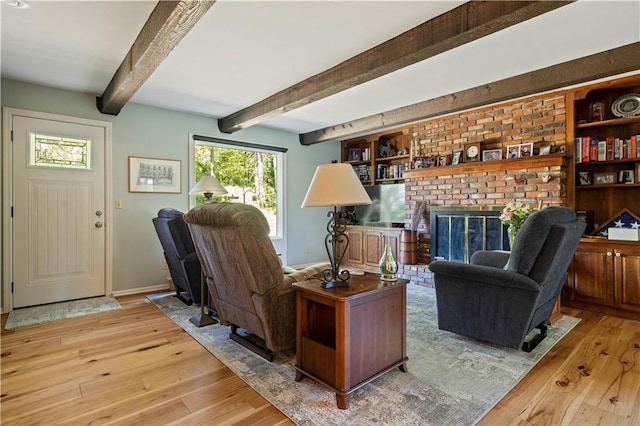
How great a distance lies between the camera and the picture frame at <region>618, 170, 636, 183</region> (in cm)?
351

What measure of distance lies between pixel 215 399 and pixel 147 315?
1.84 meters

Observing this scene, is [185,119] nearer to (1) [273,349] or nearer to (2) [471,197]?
(1) [273,349]

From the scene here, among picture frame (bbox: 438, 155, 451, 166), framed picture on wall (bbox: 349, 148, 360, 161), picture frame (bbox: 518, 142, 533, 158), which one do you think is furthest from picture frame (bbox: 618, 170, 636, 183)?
framed picture on wall (bbox: 349, 148, 360, 161)

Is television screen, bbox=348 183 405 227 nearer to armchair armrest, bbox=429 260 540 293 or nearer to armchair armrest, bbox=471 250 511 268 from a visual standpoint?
armchair armrest, bbox=471 250 511 268

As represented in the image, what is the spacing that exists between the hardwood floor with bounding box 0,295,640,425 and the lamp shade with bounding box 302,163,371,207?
114 centimetres

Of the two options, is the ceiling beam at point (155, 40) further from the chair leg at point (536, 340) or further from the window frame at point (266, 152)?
the chair leg at point (536, 340)

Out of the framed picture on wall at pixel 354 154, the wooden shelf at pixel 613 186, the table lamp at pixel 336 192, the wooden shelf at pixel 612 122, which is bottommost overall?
the table lamp at pixel 336 192

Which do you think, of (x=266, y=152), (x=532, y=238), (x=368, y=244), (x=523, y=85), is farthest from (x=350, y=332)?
(x=266, y=152)

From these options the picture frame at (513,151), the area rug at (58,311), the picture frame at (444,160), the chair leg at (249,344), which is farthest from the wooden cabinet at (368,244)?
the area rug at (58,311)

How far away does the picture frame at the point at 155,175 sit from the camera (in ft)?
13.7

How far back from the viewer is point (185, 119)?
4574mm

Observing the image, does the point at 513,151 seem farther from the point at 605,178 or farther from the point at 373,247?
the point at 373,247

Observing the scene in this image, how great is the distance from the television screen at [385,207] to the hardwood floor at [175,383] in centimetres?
292

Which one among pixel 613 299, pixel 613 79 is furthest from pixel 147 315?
pixel 613 79
